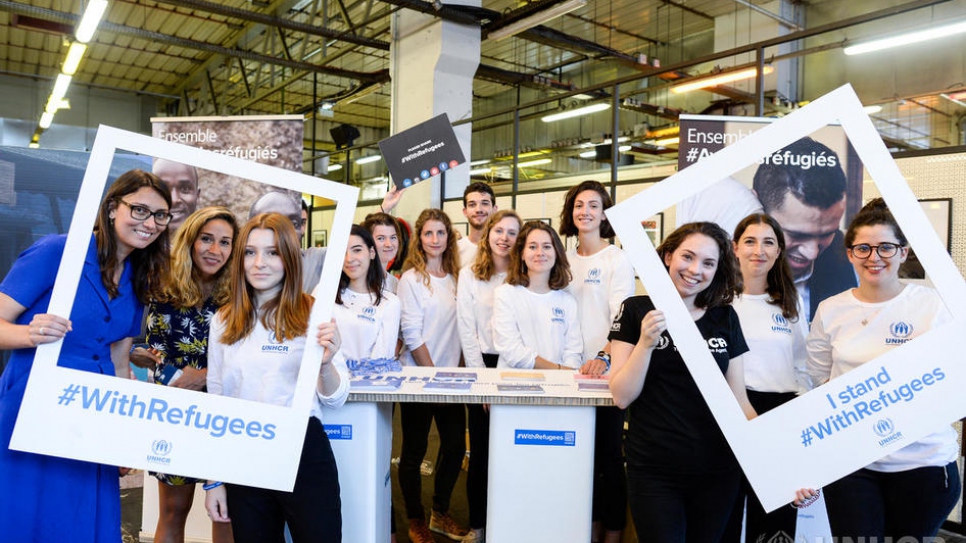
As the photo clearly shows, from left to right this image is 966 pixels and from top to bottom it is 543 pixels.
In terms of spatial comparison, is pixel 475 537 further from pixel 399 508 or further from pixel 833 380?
pixel 833 380

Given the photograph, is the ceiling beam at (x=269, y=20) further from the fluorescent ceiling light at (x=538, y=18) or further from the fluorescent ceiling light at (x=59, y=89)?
the fluorescent ceiling light at (x=59, y=89)

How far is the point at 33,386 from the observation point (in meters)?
1.57

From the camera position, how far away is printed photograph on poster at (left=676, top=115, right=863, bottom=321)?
3.11m

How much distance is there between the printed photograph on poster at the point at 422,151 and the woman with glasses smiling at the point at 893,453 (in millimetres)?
2265

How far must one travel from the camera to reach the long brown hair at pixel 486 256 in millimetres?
3084

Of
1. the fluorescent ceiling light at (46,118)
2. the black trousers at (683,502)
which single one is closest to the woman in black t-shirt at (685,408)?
the black trousers at (683,502)

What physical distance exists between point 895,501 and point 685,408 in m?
0.62

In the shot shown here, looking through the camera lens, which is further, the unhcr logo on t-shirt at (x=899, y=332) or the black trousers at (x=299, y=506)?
the black trousers at (x=299, y=506)

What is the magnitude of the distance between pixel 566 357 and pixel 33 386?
1959 millimetres

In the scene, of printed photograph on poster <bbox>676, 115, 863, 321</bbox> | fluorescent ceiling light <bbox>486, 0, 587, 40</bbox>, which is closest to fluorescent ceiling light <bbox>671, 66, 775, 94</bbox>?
fluorescent ceiling light <bbox>486, 0, 587, 40</bbox>

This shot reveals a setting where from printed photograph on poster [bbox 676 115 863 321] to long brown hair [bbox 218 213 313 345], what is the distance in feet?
6.53

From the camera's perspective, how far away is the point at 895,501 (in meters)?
1.75

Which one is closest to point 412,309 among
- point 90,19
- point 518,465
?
point 518,465

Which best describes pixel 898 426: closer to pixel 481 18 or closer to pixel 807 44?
pixel 481 18
